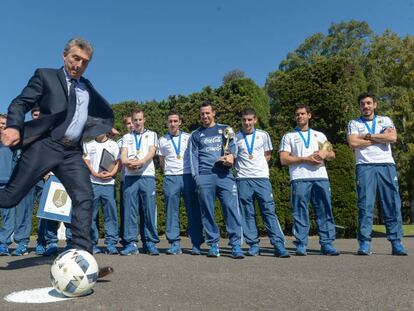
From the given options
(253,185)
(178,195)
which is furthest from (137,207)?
(253,185)

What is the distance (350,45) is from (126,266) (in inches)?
1523

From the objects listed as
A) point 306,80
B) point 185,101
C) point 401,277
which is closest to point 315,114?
point 306,80

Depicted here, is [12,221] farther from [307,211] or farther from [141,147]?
[307,211]

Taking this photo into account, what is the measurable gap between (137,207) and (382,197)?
3718 millimetres

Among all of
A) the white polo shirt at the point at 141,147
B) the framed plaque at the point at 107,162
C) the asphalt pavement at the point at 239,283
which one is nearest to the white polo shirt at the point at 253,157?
the asphalt pavement at the point at 239,283

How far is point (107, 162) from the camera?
702 centimetres

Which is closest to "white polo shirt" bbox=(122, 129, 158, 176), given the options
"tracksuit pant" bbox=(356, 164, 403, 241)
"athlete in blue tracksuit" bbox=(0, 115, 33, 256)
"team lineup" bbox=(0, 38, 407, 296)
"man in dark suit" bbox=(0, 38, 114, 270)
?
"team lineup" bbox=(0, 38, 407, 296)

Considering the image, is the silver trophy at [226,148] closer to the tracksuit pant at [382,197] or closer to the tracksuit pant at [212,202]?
the tracksuit pant at [212,202]

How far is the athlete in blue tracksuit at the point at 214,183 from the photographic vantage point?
6227 mm

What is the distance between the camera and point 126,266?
5227 millimetres

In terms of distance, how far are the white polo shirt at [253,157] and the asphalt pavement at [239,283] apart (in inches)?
50.7

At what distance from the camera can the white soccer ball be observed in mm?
3418

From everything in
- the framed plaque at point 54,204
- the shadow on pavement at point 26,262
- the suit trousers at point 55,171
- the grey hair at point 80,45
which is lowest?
the shadow on pavement at point 26,262

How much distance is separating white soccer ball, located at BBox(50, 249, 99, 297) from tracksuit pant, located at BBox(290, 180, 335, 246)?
3.65 metres
